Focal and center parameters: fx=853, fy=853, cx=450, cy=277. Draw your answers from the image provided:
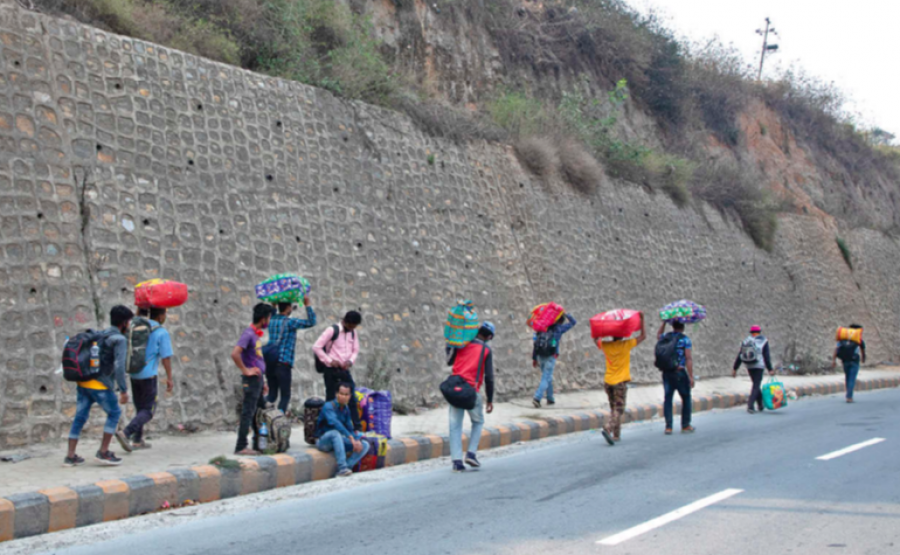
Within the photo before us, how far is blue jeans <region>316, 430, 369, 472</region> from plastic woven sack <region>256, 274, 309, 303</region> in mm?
1709

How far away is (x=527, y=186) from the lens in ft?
63.0

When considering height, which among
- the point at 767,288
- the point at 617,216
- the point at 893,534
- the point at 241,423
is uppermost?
the point at 617,216

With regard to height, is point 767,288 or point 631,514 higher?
point 767,288

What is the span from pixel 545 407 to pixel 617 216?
860 cm

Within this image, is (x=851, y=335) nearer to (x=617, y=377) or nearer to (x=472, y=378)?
(x=617, y=377)

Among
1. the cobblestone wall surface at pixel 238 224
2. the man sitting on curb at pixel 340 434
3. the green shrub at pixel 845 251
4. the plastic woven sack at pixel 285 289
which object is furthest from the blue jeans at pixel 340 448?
the green shrub at pixel 845 251

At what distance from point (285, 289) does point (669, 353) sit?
214 inches

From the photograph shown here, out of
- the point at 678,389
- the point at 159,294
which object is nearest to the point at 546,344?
the point at 678,389

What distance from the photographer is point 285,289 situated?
32.3 feet

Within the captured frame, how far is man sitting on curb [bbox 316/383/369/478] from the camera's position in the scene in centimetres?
901

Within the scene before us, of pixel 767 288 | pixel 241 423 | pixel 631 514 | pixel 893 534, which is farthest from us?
pixel 767 288

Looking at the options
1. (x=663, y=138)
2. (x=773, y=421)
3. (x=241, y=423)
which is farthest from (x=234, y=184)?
(x=663, y=138)

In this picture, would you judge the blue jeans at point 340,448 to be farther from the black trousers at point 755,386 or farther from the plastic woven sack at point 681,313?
the black trousers at point 755,386

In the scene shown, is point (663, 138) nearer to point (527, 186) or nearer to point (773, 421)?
point (527, 186)
